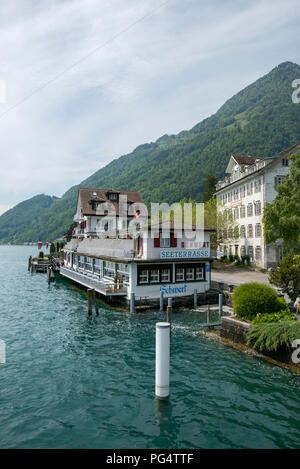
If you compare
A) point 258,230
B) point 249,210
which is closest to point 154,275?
point 258,230

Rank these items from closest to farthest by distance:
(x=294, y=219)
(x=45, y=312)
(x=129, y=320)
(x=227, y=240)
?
(x=129, y=320), (x=45, y=312), (x=294, y=219), (x=227, y=240)

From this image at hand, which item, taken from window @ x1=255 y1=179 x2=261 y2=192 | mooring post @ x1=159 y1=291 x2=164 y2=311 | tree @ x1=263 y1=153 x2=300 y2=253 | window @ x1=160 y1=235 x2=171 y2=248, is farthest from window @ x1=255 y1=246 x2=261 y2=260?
mooring post @ x1=159 y1=291 x2=164 y2=311

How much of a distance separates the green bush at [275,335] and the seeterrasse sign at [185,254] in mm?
13062

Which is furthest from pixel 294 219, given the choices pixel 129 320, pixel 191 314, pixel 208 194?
pixel 208 194

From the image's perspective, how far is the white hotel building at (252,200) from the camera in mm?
47625

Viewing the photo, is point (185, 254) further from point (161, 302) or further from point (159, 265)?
point (161, 302)

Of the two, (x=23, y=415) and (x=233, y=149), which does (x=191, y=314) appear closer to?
(x=23, y=415)

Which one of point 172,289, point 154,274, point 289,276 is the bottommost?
point 172,289

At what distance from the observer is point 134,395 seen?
39.4 ft

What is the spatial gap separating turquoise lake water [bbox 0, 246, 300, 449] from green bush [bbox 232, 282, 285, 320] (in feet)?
7.95

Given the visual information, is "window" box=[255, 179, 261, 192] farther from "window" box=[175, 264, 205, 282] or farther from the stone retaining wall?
the stone retaining wall

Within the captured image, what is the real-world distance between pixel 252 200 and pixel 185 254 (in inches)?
1110

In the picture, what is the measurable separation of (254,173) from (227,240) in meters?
13.6

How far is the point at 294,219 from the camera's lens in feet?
120
